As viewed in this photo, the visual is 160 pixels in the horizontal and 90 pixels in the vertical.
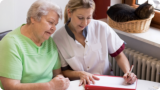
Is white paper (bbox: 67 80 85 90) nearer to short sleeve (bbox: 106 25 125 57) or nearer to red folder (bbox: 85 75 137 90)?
red folder (bbox: 85 75 137 90)

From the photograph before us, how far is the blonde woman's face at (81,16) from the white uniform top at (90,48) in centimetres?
16

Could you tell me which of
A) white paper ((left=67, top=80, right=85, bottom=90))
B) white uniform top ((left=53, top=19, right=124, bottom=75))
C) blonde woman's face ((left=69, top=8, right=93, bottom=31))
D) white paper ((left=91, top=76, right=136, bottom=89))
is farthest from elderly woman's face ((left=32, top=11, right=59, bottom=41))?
white paper ((left=91, top=76, right=136, bottom=89))

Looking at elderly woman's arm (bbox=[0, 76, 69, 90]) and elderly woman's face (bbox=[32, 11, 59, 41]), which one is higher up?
elderly woman's face (bbox=[32, 11, 59, 41])

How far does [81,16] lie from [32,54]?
1.45ft

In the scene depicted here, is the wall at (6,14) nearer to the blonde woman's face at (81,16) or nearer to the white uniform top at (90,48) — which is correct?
the white uniform top at (90,48)

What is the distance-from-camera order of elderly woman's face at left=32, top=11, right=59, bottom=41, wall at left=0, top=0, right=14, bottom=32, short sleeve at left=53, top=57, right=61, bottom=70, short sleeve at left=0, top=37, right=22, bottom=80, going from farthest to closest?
wall at left=0, top=0, right=14, bottom=32
short sleeve at left=53, top=57, right=61, bottom=70
elderly woman's face at left=32, top=11, right=59, bottom=41
short sleeve at left=0, top=37, right=22, bottom=80

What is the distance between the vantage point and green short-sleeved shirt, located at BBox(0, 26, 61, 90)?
1.31 m

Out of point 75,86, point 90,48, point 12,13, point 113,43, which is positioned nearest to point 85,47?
point 90,48

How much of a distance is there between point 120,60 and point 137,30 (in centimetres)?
37

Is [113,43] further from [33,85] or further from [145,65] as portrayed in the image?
[33,85]

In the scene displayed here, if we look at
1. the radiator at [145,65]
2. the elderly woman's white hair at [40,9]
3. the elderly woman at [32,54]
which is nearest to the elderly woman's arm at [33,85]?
the elderly woman at [32,54]

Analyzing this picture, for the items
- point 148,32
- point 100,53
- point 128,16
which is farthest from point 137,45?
point 100,53

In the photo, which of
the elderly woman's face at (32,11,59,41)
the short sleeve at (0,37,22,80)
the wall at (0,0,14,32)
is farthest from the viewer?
the wall at (0,0,14,32)

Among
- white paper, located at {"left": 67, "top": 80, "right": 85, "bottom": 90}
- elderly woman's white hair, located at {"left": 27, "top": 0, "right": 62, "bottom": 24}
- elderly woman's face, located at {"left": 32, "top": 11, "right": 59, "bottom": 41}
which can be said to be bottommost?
white paper, located at {"left": 67, "top": 80, "right": 85, "bottom": 90}
